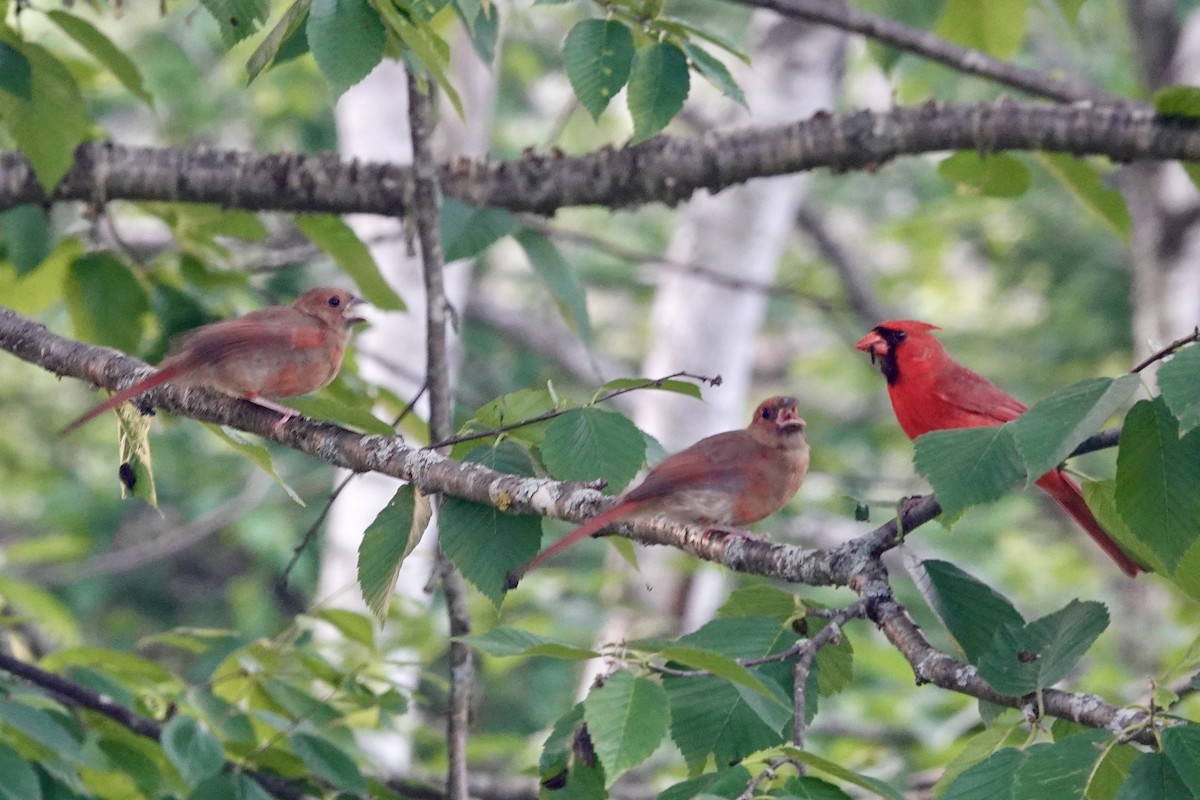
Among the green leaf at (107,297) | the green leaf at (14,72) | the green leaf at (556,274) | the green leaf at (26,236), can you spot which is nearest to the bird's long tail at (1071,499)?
the green leaf at (556,274)

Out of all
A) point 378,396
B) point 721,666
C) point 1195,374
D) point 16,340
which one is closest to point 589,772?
point 721,666

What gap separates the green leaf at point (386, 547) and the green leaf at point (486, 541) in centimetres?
6

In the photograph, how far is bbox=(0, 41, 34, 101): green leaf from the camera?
310cm

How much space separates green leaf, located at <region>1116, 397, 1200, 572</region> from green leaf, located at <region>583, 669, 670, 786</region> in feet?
2.28

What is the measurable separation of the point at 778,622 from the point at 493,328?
767 cm

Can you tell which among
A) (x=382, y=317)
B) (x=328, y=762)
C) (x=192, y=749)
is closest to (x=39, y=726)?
(x=192, y=749)

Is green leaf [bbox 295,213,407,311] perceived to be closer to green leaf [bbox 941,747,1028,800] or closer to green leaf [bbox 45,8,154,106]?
green leaf [bbox 45,8,154,106]

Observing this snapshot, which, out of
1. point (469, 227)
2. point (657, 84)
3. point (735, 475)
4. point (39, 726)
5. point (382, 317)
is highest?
point (657, 84)

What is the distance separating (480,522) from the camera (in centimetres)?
235

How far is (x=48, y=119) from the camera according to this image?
134 inches

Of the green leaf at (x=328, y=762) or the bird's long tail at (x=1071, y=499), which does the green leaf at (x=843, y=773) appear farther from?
the bird's long tail at (x=1071, y=499)

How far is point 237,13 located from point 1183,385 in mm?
1639

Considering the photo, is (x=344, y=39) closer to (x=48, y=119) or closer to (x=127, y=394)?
(x=127, y=394)

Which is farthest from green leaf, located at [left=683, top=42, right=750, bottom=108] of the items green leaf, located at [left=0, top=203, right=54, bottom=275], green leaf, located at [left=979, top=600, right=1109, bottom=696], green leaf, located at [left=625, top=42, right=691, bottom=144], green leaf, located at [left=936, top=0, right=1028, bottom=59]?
green leaf, located at [left=0, top=203, right=54, bottom=275]
